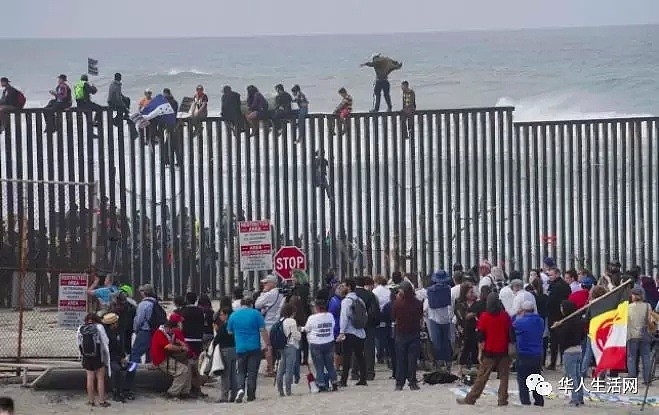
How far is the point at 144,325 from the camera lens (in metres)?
23.0

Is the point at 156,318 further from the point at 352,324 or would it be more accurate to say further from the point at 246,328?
the point at 352,324

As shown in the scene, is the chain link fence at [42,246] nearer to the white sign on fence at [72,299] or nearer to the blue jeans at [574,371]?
the white sign on fence at [72,299]

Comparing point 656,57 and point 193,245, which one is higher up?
point 656,57

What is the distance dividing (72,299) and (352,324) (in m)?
3.66

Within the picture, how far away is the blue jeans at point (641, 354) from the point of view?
23.1 m

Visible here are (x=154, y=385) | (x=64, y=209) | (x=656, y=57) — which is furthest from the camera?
(x=656, y=57)

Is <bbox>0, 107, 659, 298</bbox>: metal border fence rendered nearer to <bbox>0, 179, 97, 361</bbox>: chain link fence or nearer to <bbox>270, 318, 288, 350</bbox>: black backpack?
<bbox>0, 179, 97, 361</bbox>: chain link fence

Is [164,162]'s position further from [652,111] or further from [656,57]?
[656,57]

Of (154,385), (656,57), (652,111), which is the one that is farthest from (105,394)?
(656,57)

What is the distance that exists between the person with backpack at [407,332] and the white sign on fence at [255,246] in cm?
377

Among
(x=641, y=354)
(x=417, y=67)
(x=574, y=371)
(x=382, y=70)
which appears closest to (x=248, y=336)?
(x=574, y=371)

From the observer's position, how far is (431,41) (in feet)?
474

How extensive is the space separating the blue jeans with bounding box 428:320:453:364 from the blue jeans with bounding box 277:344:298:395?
6.58ft

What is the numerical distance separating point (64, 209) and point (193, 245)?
7.06ft
